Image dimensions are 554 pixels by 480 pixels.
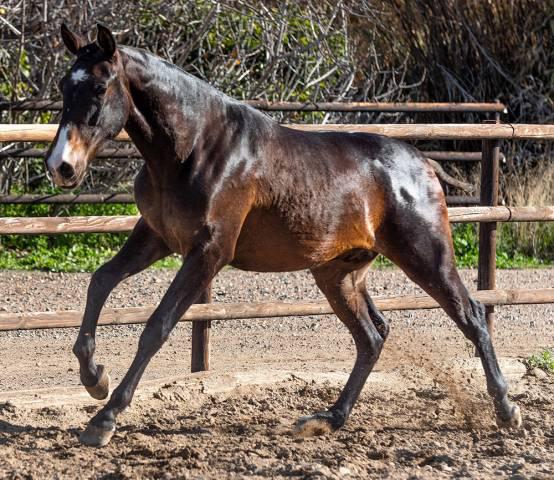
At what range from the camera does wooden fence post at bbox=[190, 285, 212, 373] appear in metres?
6.17

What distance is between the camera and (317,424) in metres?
5.09

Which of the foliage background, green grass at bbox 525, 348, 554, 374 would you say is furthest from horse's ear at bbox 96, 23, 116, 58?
the foliage background

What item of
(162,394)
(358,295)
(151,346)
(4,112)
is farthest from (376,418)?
(4,112)

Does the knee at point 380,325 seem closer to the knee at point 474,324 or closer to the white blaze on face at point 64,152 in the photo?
the knee at point 474,324

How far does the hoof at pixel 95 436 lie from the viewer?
4.55 meters

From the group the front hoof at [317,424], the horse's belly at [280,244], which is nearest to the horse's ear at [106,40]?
the horse's belly at [280,244]

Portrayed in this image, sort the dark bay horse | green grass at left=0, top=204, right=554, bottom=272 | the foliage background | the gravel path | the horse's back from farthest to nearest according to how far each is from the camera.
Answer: the foliage background
green grass at left=0, top=204, right=554, bottom=272
the gravel path
the horse's back
the dark bay horse

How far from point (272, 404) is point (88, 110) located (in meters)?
2.05

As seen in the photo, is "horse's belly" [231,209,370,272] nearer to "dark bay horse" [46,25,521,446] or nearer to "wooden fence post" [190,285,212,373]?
"dark bay horse" [46,25,521,446]

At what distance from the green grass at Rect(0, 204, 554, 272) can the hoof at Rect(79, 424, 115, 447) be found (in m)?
5.05

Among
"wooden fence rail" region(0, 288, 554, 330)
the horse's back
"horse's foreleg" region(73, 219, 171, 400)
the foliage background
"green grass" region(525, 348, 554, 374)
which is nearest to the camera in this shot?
"horse's foreleg" region(73, 219, 171, 400)

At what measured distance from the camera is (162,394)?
563cm

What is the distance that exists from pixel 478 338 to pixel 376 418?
2.17 ft

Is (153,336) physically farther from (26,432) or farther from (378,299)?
(378,299)
